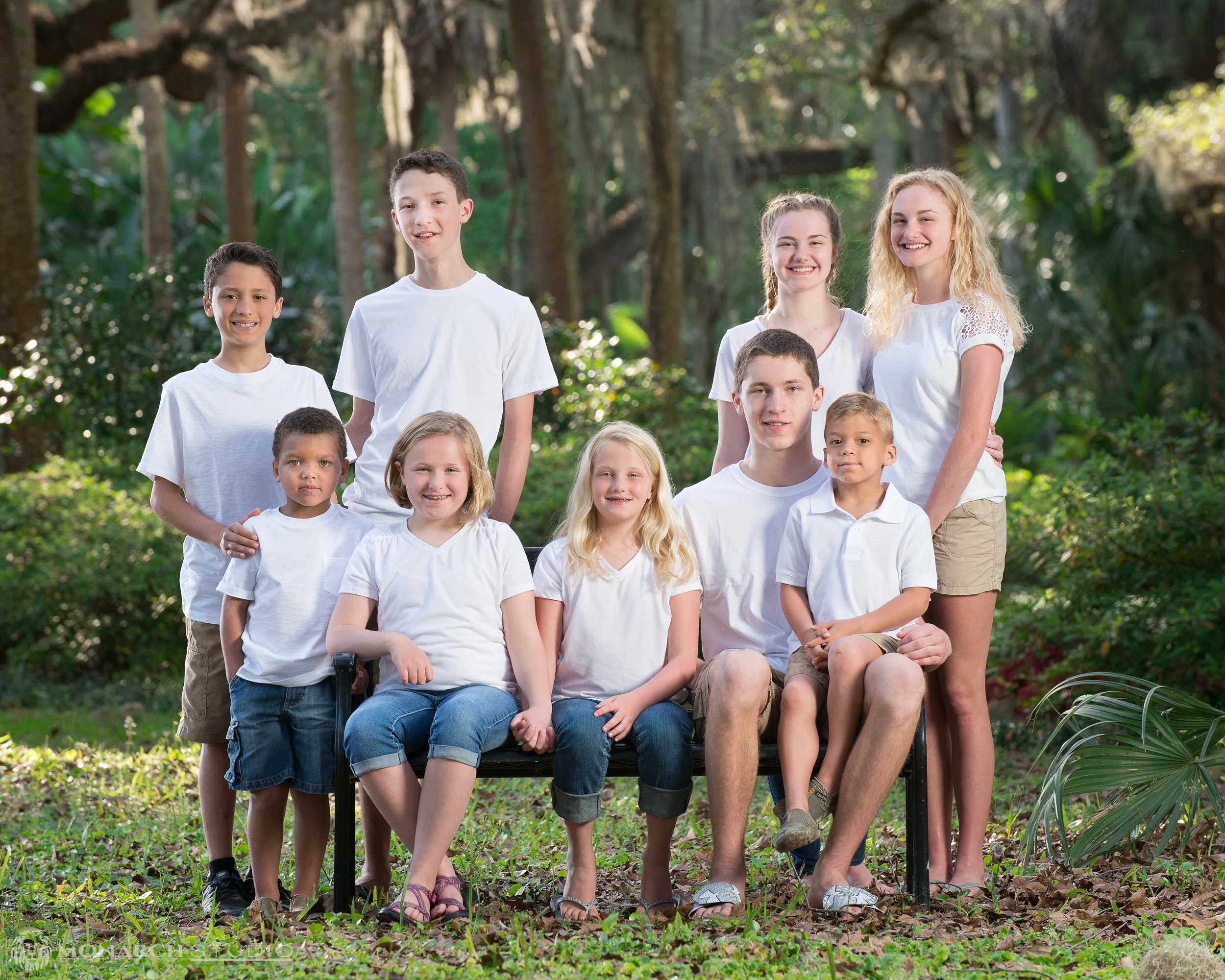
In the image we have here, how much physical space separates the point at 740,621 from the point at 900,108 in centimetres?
1258

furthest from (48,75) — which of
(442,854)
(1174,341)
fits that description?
(442,854)

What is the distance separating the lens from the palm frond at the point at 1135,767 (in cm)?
355

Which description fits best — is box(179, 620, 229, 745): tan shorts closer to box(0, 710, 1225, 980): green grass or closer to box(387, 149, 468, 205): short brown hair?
box(0, 710, 1225, 980): green grass

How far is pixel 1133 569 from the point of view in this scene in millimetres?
6109

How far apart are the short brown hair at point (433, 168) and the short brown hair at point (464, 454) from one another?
68 centimetres

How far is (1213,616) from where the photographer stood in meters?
5.61

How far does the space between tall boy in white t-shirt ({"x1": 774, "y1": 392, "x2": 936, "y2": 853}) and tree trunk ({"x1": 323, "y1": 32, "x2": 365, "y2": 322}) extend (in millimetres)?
9385

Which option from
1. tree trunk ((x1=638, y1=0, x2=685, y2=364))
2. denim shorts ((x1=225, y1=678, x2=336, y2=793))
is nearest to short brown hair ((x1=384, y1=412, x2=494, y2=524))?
denim shorts ((x1=225, y1=678, x2=336, y2=793))

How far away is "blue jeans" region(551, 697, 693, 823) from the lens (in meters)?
3.35

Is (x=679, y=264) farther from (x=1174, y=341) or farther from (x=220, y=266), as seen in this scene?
(x=220, y=266)

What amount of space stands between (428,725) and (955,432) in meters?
1.71

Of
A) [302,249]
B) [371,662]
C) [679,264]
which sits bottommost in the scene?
[371,662]

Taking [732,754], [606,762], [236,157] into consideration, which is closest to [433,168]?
[606,762]

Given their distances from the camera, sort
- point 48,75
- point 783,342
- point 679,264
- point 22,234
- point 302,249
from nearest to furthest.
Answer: point 783,342 < point 22,234 < point 679,264 < point 302,249 < point 48,75
